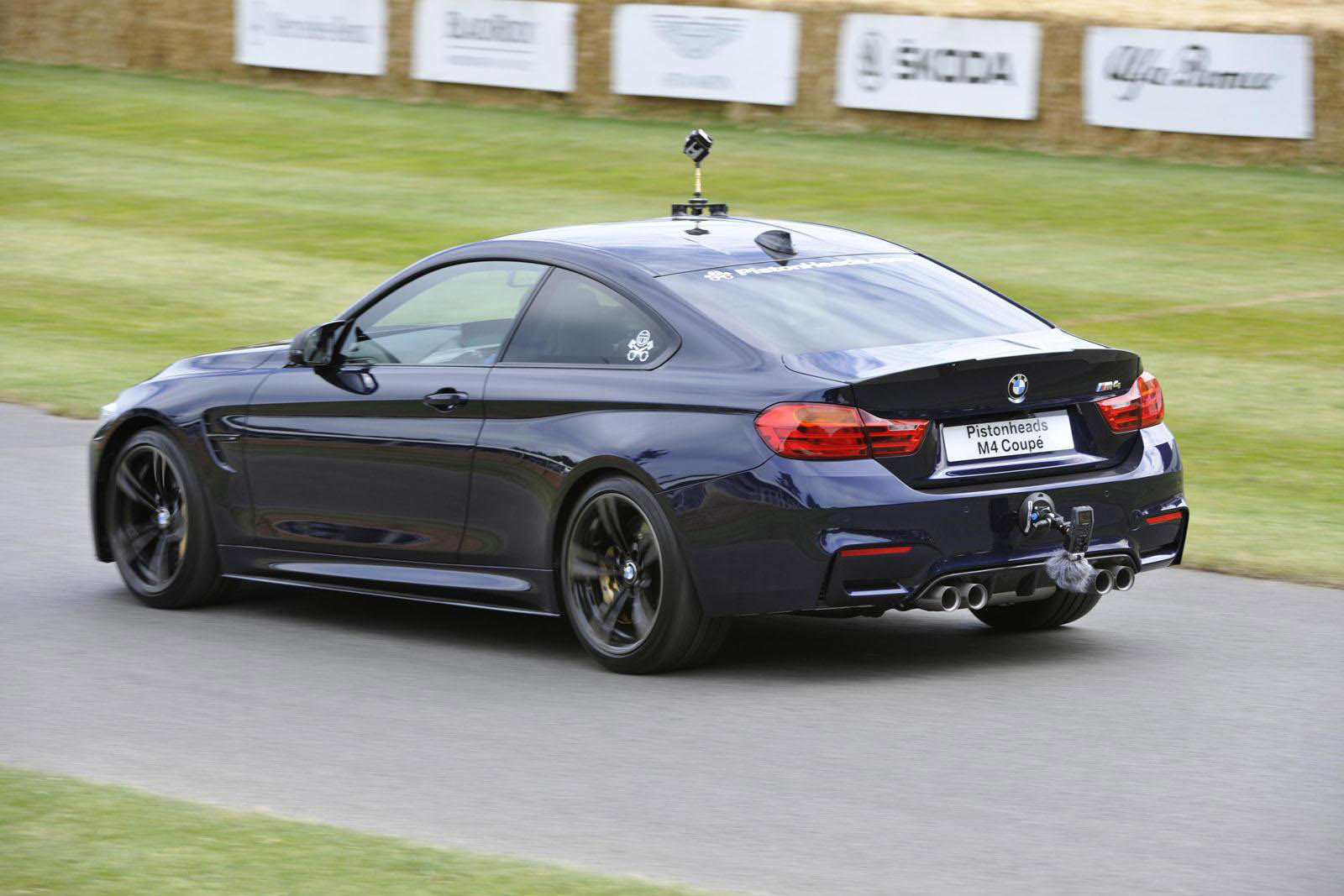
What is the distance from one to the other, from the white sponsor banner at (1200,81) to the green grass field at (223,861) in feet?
69.9

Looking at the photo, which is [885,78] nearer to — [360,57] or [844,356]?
[360,57]

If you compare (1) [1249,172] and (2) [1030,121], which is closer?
(1) [1249,172]

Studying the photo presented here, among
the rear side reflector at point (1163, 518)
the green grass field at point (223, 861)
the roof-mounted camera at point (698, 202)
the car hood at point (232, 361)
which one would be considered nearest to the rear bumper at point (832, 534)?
the rear side reflector at point (1163, 518)

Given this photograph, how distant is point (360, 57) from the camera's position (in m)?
33.4

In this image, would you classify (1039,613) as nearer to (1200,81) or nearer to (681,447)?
(681,447)

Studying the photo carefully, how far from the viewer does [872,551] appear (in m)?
7.14

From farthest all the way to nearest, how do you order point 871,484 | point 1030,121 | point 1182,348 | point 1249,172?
point 1030,121 < point 1249,172 < point 1182,348 < point 871,484

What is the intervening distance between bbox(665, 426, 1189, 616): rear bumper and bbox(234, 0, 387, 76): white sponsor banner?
26460mm

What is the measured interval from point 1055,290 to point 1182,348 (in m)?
2.74

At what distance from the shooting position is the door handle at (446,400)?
26.5 feet

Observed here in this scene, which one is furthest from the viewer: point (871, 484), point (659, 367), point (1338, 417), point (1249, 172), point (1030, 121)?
point (1030, 121)

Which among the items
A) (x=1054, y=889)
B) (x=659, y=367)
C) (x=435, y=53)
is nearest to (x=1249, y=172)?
(x=435, y=53)

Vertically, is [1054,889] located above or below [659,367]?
below

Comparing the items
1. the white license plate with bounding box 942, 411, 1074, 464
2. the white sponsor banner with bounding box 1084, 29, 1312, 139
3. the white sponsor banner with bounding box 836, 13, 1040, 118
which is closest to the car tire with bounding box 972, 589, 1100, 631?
the white license plate with bounding box 942, 411, 1074, 464
